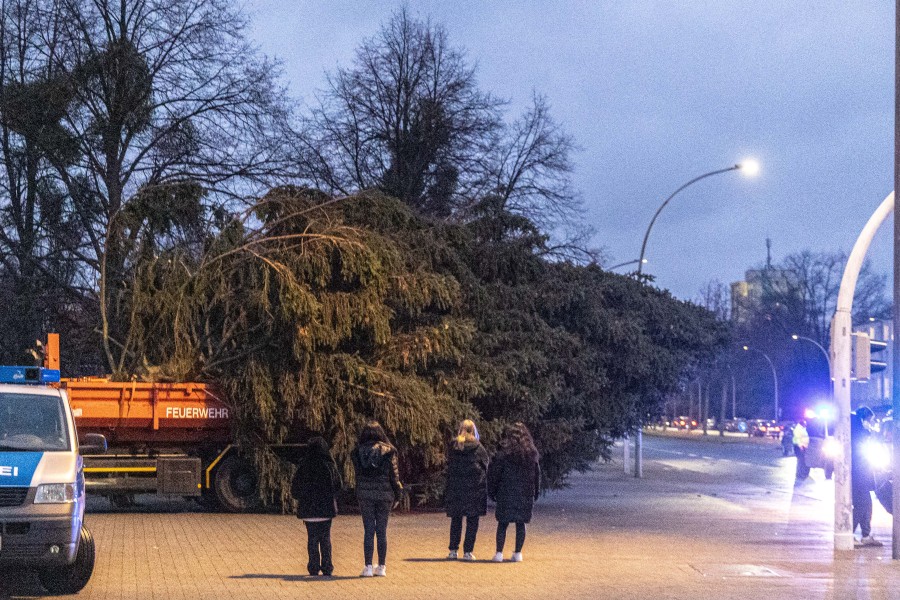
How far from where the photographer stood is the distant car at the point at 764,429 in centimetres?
7650

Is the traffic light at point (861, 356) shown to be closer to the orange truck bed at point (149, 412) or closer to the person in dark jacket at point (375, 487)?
the person in dark jacket at point (375, 487)

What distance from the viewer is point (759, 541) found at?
17516mm

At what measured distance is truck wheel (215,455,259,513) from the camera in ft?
70.4

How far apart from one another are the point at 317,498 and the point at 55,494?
279cm

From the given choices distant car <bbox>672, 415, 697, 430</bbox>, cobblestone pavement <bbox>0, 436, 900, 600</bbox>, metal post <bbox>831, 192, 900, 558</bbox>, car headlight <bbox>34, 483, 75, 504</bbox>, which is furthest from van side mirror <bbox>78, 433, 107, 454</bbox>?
distant car <bbox>672, 415, 697, 430</bbox>

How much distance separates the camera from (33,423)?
11.5m

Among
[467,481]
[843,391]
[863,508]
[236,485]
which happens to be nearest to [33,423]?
[467,481]

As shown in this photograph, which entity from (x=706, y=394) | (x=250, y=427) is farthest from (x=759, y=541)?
(x=706, y=394)

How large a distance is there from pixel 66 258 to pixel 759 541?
64.1 feet

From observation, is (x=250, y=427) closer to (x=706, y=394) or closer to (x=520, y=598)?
(x=520, y=598)

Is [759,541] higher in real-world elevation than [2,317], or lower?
lower

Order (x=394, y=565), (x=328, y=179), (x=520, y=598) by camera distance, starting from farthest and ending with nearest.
→ (x=328, y=179), (x=394, y=565), (x=520, y=598)

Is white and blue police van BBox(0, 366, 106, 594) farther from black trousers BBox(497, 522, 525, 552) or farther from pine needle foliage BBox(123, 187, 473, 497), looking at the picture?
pine needle foliage BBox(123, 187, 473, 497)

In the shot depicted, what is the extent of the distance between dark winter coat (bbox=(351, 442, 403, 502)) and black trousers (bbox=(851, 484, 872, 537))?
747cm
